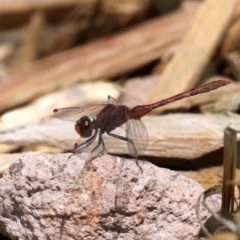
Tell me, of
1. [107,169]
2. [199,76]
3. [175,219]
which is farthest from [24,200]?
[199,76]

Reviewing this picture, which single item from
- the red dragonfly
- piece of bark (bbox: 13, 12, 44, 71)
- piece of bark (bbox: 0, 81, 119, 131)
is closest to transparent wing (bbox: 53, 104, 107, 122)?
the red dragonfly

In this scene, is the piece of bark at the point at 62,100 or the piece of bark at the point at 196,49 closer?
the piece of bark at the point at 196,49

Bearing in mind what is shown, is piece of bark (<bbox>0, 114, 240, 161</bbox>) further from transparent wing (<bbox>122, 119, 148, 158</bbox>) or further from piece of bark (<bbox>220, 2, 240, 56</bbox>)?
piece of bark (<bbox>220, 2, 240, 56</bbox>)

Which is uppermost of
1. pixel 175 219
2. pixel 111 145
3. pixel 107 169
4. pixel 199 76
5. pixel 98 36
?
pixel 98 36

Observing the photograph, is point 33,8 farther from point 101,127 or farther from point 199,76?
point 101,127

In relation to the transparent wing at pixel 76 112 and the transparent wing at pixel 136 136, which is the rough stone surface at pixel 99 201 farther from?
the transparent wing at pixel 76 112

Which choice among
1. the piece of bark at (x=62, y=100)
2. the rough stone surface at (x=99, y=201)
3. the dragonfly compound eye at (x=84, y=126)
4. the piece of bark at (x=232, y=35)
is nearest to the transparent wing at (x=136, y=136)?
the dragonfly compound eye at (x=84, y=126)

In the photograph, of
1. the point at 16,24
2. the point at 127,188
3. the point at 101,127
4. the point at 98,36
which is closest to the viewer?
the point at 127,188
